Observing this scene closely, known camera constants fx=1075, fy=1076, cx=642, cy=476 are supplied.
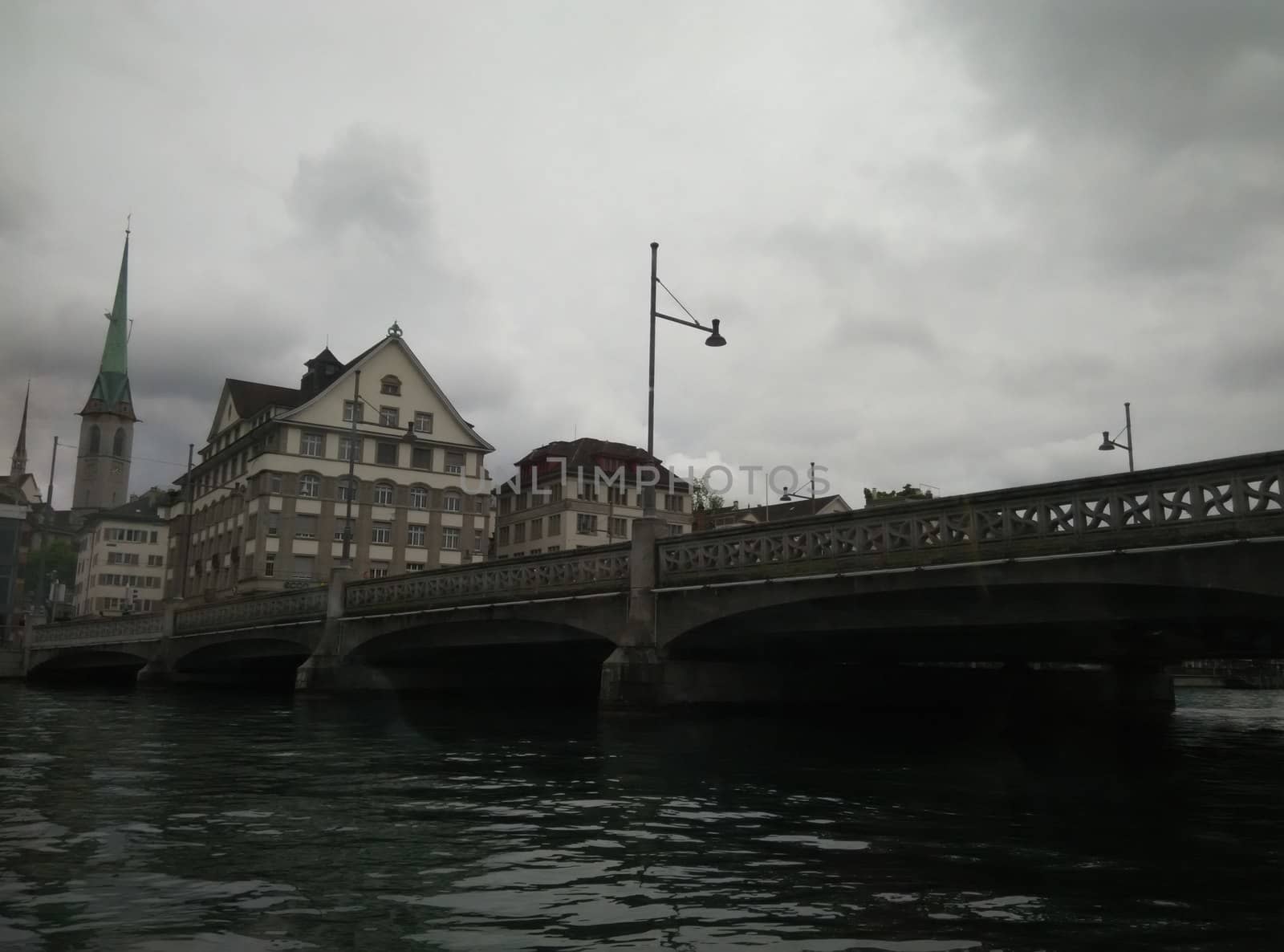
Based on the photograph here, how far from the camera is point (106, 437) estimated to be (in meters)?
147

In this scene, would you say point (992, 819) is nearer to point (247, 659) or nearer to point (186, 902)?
point (186, 902)

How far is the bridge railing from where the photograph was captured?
15.7 metres

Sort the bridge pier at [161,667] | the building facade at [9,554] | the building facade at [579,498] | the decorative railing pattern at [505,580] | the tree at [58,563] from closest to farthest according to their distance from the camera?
the decorative railing pattern at [505,580] → the bridge pier at [161,667] → the building facade at [9,554] → the building facade at [579,498] → the tree at [58,563]

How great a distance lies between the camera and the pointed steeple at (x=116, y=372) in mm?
115875

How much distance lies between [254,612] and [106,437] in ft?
387

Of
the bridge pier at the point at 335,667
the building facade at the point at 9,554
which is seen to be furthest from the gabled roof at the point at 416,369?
the bridge pier at the point at 335,667

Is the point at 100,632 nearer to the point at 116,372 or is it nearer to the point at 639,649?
the point at 639,649

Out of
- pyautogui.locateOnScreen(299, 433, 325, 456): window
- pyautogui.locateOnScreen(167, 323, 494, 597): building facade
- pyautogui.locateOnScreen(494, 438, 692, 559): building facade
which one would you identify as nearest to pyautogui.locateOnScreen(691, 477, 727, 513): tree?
pyautogui.locateOnScreen(494, 438, 692, 559): building facade

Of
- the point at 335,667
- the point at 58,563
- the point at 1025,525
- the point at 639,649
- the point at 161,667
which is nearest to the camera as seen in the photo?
the point at 1025,525

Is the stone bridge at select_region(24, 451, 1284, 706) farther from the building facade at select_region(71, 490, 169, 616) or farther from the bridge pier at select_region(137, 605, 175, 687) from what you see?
the building facade at select_region(71, 490, 169, 616)

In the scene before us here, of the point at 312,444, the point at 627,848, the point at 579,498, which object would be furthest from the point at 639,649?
the point at 579,498

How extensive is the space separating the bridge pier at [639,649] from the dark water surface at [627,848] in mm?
5503

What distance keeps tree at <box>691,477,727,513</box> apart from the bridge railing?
77.7m

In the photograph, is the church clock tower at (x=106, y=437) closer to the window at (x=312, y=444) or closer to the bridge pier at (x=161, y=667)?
the window at (x=312, y=444)
